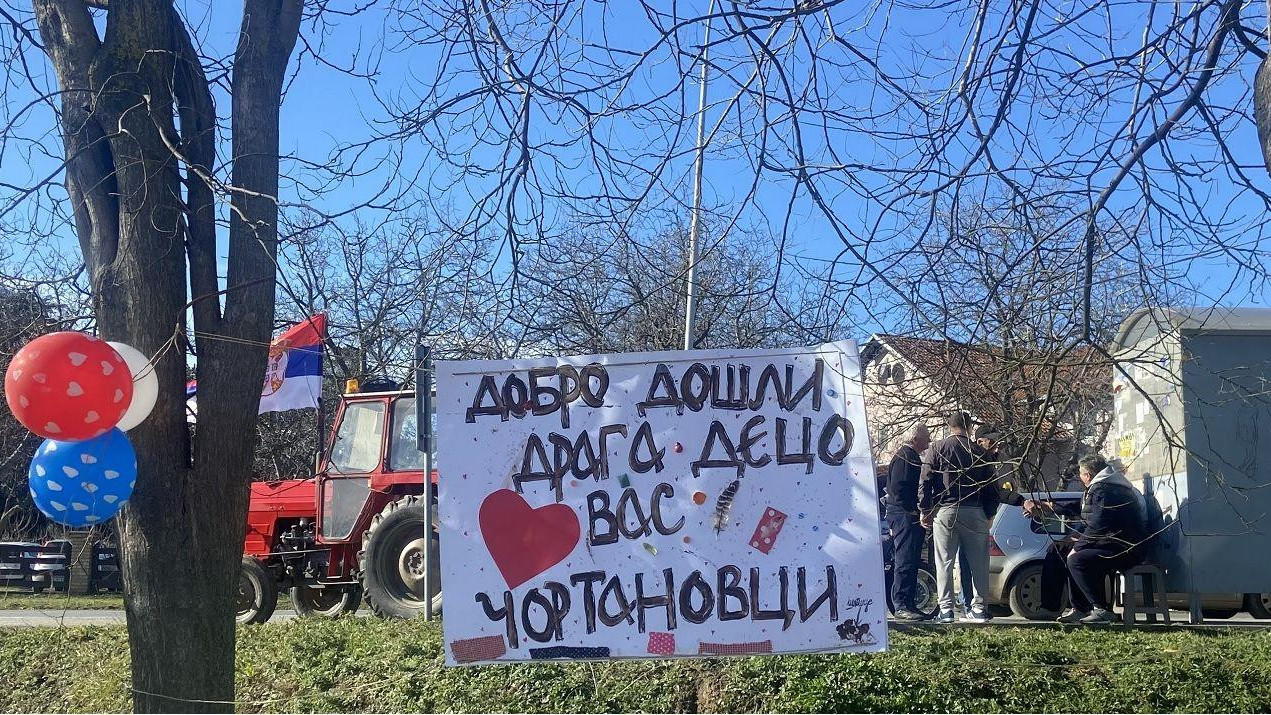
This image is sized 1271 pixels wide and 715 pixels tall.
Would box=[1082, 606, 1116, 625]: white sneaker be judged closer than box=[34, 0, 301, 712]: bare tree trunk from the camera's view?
No

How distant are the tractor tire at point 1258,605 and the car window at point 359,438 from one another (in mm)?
8677

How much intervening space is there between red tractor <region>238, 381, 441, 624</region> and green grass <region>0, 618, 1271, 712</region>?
3005 mm

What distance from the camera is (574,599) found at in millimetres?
4555

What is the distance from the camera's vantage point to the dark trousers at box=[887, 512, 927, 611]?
8641mm

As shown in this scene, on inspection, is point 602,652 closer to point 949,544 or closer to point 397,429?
point 949,544

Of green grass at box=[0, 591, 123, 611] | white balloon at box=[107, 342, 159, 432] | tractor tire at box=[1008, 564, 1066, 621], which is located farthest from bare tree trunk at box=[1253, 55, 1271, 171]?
green grass at box=[0, 591, 123, 611]

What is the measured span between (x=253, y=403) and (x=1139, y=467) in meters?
7.77

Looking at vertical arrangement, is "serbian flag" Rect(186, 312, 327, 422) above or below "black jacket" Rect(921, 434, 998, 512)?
above

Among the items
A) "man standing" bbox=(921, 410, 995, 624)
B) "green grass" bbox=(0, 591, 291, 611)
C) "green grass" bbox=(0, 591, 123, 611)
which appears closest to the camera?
"man standing" bbox=(921, 410, 995, 624)

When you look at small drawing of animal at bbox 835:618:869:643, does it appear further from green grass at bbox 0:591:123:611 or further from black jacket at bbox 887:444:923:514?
green grass at bbox 0:591:123:611

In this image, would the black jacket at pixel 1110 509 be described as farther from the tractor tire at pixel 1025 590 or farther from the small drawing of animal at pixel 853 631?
the small drawing of animal at pixel 853 631

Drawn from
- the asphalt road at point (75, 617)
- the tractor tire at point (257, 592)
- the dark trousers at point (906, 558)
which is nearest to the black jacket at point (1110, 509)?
the dark trousers at point (906, 558)

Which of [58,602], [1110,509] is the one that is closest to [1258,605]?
[1110,509]

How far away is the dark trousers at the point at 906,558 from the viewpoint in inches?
340
